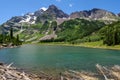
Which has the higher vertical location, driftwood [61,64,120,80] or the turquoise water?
driftwood [61,64,120,80]

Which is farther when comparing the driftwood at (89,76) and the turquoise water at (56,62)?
the turquoise water at (56,62)

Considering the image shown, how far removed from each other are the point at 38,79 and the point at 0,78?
9187 millimetres

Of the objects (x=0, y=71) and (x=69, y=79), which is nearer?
(x=0, y=71)

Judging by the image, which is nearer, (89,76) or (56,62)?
(89,76)

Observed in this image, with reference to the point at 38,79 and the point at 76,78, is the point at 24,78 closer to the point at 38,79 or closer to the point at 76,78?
the point at 38,79

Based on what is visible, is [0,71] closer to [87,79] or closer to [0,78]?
[0,78]

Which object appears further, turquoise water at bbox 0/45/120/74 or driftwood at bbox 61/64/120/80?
turquoise water at bbox 0/45/120/74

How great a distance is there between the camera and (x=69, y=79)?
4862 centimetres

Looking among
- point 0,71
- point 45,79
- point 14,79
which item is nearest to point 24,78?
point 14,79

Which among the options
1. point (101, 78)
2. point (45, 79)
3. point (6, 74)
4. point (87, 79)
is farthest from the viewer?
point (101, 78)

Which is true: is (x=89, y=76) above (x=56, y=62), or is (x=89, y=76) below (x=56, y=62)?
above

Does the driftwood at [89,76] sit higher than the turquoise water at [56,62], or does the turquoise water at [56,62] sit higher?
the driftwood at [89,76]

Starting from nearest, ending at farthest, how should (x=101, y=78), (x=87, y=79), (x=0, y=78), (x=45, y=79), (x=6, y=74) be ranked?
(x=0, y=78) → (x=6, y=74) → (x=87, y=79) → (x=45, y=79) → (x=101, y=78)

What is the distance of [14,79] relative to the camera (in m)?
41.9
